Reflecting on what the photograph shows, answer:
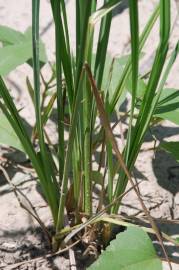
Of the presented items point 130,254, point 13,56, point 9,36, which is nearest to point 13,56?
point 13,56

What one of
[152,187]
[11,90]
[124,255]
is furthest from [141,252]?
[11,90]

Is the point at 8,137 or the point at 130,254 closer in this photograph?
the point at 130,254

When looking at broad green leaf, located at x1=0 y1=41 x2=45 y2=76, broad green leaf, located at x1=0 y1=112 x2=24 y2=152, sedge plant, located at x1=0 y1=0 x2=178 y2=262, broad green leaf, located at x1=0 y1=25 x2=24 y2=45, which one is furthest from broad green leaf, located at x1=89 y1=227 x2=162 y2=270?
broad green leaf, located at x1=0 y1=25 x2=24 y2=45

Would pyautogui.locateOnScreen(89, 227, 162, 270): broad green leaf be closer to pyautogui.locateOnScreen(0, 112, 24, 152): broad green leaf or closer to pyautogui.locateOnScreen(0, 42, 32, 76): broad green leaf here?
pyautogui.locateOnScreen(0, 112, 24, 152): broad green leaf

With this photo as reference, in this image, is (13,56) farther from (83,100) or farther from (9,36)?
(83,100)

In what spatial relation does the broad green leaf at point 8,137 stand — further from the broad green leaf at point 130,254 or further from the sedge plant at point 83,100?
the broad green leaf at point 130,254

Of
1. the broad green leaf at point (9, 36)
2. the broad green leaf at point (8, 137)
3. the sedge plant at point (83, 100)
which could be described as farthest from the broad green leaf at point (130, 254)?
the broad green leaf at point (9, 36)
